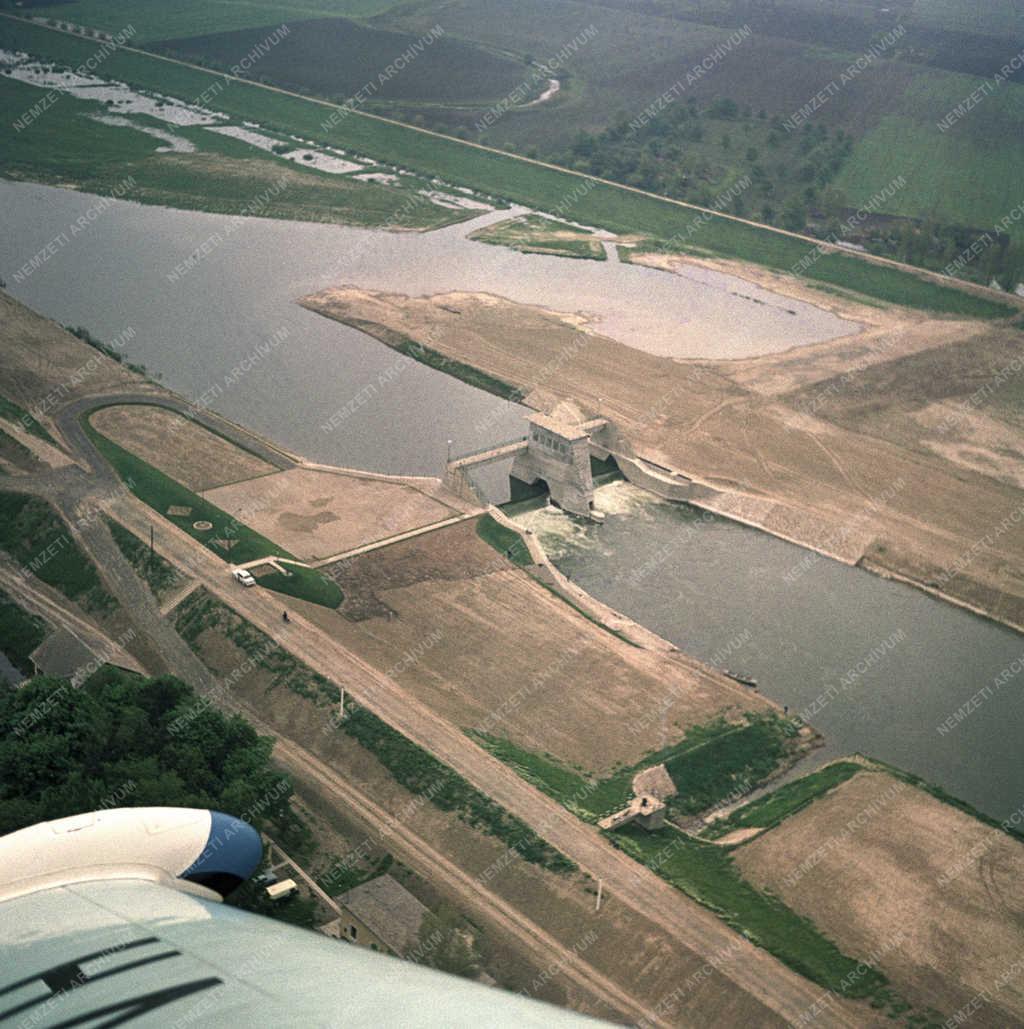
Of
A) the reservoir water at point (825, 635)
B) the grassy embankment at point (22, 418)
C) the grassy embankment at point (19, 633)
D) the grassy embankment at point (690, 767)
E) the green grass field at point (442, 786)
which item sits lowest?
the reservoir water at point (825, 635)

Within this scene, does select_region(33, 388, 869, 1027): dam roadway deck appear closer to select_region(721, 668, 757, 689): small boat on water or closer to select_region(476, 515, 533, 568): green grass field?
select_region(476, 515, 533, 568): green grass field

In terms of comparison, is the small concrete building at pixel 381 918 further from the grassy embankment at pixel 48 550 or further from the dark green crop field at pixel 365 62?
the dark green crop field at pixel 365 62

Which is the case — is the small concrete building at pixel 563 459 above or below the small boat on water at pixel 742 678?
above

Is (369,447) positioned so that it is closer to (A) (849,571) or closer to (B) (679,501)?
(B) (679,501)

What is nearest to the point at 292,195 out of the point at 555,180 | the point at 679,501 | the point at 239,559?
the point at 555,180

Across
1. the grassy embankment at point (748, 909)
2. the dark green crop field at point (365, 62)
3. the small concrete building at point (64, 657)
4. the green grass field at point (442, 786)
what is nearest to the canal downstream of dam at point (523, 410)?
the grassy embankment at point (748, 909)

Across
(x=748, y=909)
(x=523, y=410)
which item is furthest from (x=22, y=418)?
(x=748, y=909)

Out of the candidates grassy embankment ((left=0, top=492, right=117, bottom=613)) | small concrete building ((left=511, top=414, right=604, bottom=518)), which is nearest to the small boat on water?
small concrete building ((left=511, top=414, right=604, bottom=518))

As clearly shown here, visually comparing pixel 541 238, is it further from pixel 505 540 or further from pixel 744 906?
pixel 744 906
